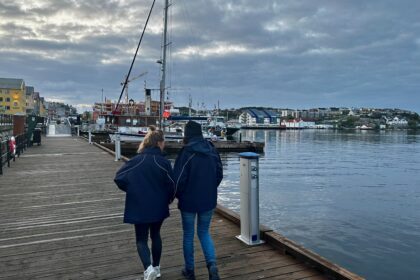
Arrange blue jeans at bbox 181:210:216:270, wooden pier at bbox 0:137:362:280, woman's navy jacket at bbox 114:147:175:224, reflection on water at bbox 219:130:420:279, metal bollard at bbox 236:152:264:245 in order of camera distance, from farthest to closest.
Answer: reflection on water at bbox 219:130:420:279 < metal bollard at bbox 236:152:264:245 < wooden pier at bbox 0:137:362:280 < blue jeans at bbox 181:210:216:270 < woman's navy jacket at bbox 114:147:175:224

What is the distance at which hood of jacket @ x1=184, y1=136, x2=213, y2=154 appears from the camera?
3822mm

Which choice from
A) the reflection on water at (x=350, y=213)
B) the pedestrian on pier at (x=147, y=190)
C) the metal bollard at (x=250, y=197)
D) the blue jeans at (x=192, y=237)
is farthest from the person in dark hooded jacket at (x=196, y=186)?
the reflection on water at (x=350, y=213)

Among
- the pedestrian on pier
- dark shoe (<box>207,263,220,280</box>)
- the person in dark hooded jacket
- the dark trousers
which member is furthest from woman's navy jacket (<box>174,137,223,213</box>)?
dark shoe (<box>207,263,220,280</box>)

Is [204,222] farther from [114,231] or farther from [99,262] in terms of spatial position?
[114,231]

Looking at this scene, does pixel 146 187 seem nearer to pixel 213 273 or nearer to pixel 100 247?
pixel 213 273

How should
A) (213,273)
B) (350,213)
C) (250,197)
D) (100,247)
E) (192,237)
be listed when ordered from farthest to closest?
1. (350,213)
2. (100,247)
3. (250,197)
4. (192,237)
5. (213,273)

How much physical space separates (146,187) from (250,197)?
5.54ft

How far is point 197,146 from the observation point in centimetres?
Result: 383

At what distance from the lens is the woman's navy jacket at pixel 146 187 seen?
366 cm

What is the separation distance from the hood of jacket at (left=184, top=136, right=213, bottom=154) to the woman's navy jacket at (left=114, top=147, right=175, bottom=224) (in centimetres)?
29

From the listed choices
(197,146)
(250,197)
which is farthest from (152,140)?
(250,197)

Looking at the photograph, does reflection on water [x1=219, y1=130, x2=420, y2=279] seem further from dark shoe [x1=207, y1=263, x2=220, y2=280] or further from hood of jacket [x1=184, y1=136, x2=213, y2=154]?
hood of jacket [x1=184, y1=136, x2=213, y2=154]

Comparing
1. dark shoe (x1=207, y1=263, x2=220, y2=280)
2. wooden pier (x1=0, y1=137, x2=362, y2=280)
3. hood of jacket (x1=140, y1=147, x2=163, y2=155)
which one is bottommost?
wooden pier (x1=0, y1=137, x2=362, y2=280)

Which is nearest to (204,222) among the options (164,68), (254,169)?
(254,169)
